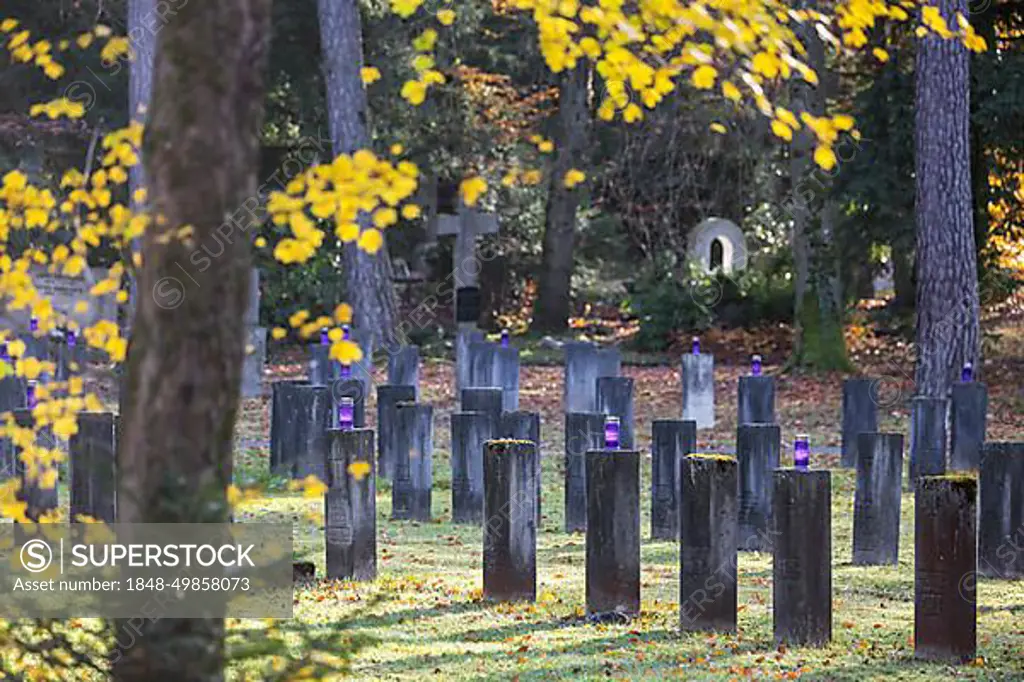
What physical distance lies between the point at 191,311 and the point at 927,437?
434 inches

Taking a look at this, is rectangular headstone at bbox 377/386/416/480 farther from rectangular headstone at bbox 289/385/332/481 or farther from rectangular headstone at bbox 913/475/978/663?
rectangular headstone at bbox 913/475/978/663

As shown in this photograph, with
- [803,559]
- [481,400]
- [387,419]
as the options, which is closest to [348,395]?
[387,419]

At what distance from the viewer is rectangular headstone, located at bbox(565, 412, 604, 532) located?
13.1m

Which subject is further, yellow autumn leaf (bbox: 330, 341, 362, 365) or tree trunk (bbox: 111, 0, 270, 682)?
yellow autumn leaf (bbox: 330, 341, 362, 365)

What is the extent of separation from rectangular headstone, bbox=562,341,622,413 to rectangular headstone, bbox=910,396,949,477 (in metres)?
5.45

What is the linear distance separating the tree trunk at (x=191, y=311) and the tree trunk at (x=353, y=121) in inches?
871

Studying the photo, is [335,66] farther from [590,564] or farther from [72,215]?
[72,215]

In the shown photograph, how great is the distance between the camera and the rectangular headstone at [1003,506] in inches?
423

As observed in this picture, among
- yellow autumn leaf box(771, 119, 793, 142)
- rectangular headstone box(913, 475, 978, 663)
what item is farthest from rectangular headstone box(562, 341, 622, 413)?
yellow autumn leaf box(771, 119, 793, 142)

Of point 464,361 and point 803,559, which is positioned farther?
point 464,361

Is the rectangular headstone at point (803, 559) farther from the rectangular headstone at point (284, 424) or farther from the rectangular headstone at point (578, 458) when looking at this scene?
the rectangular headstone at point (284, 424)

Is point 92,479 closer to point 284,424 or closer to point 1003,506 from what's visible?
point 284,424

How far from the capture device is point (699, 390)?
19.9 metres

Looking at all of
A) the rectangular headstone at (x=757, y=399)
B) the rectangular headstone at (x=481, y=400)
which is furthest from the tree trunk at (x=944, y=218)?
the rectangular headstone at (x=481, y=400)
